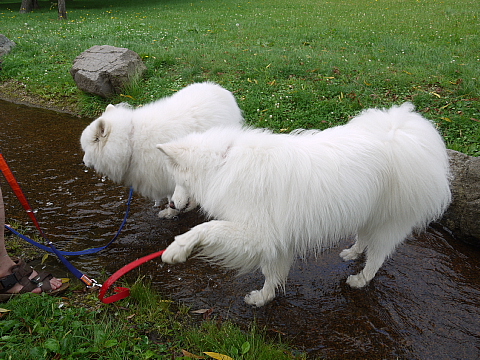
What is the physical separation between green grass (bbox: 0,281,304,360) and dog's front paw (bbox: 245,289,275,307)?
297 mm

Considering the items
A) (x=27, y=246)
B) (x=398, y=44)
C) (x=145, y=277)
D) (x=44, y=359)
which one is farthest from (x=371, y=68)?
(x=44, y=359)

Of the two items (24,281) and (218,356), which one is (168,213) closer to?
(24,281)

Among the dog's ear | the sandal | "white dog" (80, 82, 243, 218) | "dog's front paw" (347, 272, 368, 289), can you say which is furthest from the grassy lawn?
the dog's ear

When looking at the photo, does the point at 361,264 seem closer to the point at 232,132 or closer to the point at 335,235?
the point at 335,235

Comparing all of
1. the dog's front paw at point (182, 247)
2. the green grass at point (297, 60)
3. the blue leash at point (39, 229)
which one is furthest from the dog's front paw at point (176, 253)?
the green grass at point (297, 60)

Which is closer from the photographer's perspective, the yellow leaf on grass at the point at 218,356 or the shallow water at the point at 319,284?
the yellow leaf on grass at the point at 218,356

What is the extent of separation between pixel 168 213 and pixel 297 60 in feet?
17.8

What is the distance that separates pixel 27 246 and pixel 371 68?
6814mm

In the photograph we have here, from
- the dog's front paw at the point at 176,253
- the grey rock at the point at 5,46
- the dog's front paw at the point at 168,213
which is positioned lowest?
the dog's front paw at the point at 168,213

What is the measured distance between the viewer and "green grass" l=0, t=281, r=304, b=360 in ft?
7.91

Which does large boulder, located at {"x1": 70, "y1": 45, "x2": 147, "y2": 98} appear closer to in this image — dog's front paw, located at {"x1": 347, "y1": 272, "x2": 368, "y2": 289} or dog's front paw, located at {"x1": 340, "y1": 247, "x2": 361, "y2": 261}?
dog's front paw, located at {"x1": 340, "y1": 247, "x2": 361, "y2": 261}

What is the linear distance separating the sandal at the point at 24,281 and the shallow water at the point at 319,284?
0.40 m

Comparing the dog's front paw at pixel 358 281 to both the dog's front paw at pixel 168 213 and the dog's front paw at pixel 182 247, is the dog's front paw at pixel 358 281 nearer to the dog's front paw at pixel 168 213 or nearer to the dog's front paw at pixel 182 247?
the dog's front paw at pixel 182 247

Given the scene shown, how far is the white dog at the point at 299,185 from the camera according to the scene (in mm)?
2537
